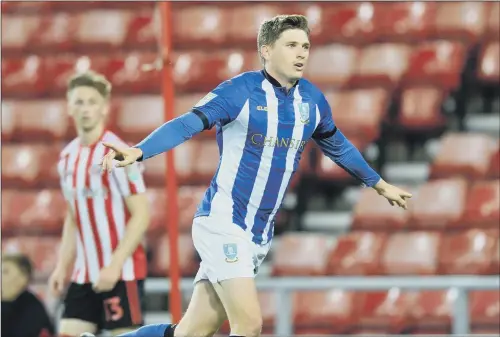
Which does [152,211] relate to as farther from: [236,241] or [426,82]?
[236,241]

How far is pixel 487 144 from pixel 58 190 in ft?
9.79

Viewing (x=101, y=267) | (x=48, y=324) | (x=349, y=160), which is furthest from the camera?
(x=48, y=324)

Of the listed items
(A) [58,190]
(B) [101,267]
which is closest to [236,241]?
(B) [101,267]

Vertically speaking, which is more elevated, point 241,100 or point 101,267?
point 241,100

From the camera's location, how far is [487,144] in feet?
27.1

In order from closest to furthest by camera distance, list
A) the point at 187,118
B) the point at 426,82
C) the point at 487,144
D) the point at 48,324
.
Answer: the point at 187,118, the point at 48,324, the point at 487,144, the point at 426,82

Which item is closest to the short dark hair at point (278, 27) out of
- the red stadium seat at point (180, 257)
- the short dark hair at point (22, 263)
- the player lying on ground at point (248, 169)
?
the player lying on ground at point (248, 169)

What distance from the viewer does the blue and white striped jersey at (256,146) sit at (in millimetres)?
Answer: 4672

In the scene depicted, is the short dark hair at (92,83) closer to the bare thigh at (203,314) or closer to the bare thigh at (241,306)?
the bare thigh at (203,314)

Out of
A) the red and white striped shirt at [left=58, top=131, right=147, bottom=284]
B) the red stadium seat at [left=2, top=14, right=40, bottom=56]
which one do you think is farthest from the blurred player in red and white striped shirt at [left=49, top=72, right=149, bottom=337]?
the red stadium seat at [left=2, top=14, right=40, bottom=56]

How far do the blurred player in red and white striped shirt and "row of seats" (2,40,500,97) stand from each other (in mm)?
3358

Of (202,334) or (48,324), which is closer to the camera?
(202,334)

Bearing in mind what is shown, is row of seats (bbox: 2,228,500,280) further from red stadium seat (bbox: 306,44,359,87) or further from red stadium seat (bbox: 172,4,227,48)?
red stadium seat (bbox: 172,4,227,48)

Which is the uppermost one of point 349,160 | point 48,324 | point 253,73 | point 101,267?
point 253,73
